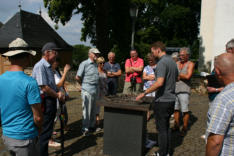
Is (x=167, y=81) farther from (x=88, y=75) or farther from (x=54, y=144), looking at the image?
(x=54, y=144)

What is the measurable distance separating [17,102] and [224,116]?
6.26 ft

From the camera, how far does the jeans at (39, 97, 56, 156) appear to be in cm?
362

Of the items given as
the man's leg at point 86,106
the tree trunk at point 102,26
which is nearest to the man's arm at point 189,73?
the man's leg at point 86,106

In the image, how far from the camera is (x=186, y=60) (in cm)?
551

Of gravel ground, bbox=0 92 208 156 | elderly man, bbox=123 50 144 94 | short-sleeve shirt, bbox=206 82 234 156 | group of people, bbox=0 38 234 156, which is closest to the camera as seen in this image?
short-sleeve shirt, bbox=206 82 234 156

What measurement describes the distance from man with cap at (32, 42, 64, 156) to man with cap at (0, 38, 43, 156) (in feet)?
3.99

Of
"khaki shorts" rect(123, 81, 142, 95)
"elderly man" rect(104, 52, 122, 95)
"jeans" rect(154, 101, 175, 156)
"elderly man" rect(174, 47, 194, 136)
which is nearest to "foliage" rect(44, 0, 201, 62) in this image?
"elderly man" rect(104, 52, 122, 95)

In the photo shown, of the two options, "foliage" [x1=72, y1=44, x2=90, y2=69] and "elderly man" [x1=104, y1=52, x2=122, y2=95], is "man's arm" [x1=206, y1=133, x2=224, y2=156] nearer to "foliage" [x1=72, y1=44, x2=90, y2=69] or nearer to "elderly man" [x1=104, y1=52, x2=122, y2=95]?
"elderly man" [x1=104, y1=52, x2=122, y2=95]

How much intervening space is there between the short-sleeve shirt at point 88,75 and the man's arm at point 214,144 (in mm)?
3809

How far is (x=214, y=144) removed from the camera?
187 centimetres

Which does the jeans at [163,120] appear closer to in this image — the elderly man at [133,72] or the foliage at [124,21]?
the elderly man at [133,72]

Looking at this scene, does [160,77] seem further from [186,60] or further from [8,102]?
[8,102]

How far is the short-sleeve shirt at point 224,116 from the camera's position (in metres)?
1.77

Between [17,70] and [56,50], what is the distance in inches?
62.4
